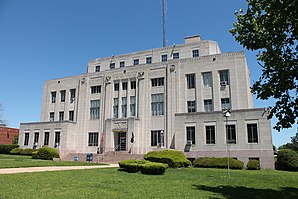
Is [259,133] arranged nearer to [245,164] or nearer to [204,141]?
[245,164]

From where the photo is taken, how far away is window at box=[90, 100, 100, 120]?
4316 centimetres

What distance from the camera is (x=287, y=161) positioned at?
2569cm

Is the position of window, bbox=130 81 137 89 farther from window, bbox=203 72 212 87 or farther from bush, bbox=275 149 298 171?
bush, bbox=275 149 298 171

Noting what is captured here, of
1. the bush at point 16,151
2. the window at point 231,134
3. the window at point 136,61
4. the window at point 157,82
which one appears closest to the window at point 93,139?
the bush at point 16,151

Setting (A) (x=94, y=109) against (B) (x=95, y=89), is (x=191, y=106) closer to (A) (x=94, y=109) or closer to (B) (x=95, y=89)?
(A) (x=94, y=109)

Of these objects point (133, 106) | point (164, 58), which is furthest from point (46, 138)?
point (164, 58)

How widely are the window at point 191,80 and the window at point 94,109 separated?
15235mm

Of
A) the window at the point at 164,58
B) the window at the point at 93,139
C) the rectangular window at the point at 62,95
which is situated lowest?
the window at the point at 93,139

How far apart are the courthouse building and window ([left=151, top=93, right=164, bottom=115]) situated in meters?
0.15

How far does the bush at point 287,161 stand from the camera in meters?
25.4

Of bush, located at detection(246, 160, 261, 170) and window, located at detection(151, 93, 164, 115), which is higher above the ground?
window, located at detection(151, 93, 164, 115)

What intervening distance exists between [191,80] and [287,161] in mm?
16550

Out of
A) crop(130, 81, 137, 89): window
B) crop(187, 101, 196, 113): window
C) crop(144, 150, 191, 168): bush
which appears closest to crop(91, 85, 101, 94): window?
crop(130, 81, 137, 89): window

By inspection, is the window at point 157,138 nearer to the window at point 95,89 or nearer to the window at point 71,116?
the window at point 95,89
